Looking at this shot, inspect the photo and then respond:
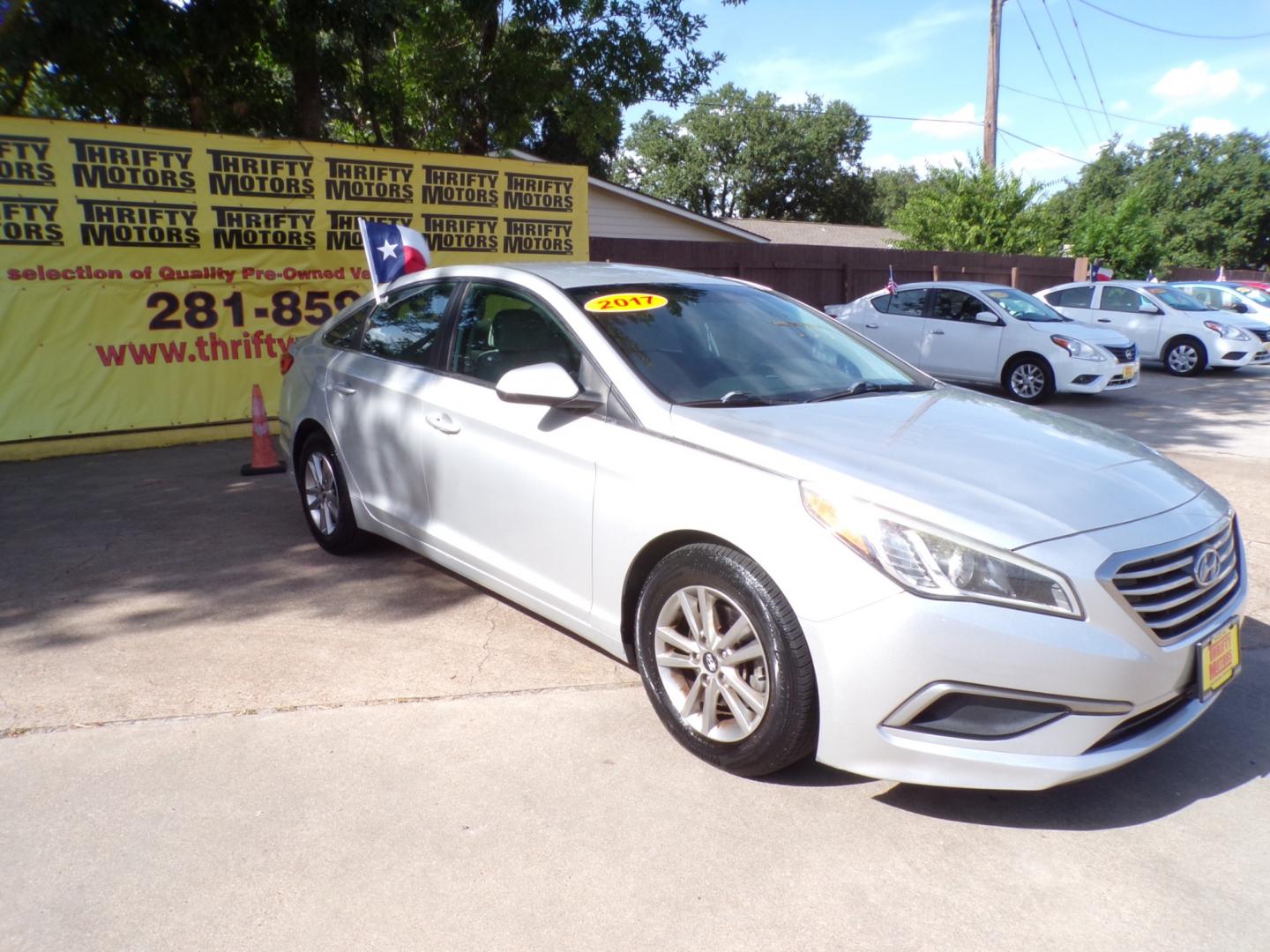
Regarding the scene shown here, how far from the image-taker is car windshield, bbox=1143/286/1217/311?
17047mm

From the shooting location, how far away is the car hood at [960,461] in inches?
121

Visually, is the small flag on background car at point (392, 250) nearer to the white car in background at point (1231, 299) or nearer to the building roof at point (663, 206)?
the building roof at point (663, 206)

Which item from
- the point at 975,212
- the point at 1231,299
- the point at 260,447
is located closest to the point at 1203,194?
the point at 975,212

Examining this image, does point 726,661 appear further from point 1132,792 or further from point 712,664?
point 1132,792

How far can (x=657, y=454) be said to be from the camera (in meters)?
3.60

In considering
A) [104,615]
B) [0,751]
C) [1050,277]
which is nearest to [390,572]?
[104,615]

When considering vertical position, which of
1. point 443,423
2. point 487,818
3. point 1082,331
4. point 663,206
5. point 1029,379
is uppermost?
point 663,206

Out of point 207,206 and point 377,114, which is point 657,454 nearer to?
point 207,206

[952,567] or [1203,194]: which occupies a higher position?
[1203,194]

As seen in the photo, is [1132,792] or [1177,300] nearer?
[1132,792]

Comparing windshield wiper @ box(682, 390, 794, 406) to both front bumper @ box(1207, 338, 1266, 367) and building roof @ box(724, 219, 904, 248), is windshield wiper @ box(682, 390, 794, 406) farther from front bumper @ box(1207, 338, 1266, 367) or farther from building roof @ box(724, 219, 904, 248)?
building roof @ box(724, 219, 904, 248)

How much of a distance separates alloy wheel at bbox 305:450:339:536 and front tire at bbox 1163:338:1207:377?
14.9m

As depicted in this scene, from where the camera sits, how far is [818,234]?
38.1m

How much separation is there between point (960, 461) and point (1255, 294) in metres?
21.1
